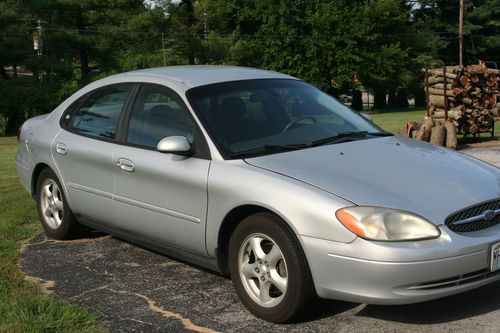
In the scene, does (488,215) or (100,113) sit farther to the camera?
(100,113)

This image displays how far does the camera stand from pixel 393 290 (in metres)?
3.53

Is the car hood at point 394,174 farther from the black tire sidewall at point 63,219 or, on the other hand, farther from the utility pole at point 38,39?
the utility pole at point 38,39

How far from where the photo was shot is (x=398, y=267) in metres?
3.46

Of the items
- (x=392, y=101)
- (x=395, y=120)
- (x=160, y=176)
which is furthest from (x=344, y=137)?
(x=392, y=101)

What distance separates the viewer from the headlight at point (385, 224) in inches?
138

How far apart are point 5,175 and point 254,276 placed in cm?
905

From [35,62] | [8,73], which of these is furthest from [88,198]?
[8,73]

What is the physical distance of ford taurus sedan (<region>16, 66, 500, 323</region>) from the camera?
355 centimetres

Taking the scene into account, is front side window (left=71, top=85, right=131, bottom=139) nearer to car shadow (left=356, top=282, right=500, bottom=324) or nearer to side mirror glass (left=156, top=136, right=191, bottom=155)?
side mirror glass (left=156, top=136, right=191, bottom=155)

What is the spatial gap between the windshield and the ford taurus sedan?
0.01m

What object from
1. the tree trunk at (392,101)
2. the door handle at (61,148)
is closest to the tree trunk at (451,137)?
the door handle at (61,148)

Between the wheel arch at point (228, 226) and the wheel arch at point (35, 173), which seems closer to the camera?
the wheel arch at point (228, 226)

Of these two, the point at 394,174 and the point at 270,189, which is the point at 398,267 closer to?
the point at 394,174

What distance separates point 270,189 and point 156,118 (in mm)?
1462
